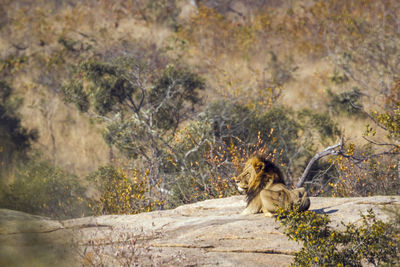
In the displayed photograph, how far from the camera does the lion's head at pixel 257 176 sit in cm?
581

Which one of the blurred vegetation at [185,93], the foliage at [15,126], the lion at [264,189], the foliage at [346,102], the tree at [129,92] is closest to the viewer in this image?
the lion at [264,189]

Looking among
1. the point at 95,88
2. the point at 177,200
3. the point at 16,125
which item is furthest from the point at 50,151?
the point at 177,200

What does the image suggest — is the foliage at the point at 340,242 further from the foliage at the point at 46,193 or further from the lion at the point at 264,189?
the foliage at the point at 46,193

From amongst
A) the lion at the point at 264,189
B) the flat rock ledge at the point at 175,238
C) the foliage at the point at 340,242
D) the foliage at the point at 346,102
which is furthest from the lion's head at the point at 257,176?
the foliage at the point at 346,102

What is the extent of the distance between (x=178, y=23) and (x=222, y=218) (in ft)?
78.7

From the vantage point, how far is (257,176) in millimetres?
5824

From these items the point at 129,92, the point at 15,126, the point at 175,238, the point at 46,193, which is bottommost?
the point at 15,126

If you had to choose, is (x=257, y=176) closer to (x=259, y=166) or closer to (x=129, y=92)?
(x=259, y=166)

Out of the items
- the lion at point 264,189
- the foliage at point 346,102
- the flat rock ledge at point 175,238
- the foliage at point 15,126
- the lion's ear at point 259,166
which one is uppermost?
the lion's ear at point 259,166

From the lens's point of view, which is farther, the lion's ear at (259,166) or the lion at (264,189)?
the lion's ear at (259,166)

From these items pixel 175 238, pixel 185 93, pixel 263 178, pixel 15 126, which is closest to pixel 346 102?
pixel 185 93

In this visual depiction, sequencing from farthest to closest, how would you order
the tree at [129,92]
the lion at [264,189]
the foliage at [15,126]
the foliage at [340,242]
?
the foliage at [15,126]
the tree at [129,92]
the lion at [264,189]
the foliage at [340,242]

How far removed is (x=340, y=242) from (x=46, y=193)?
999 cm

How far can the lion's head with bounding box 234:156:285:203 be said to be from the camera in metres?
5.81
